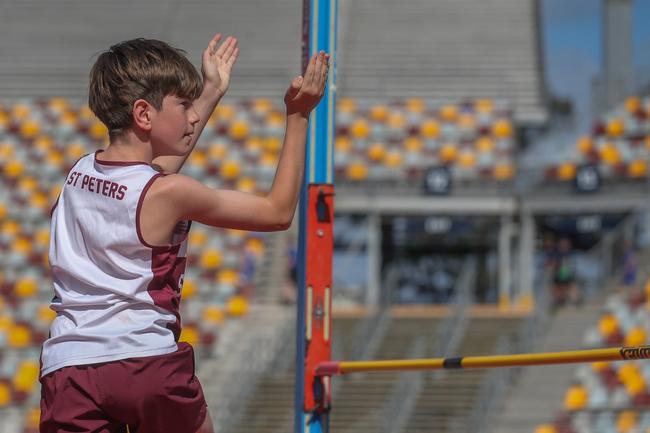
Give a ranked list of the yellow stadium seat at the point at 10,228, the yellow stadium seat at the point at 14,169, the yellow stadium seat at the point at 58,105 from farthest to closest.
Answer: the yellow stadium seat at the point at 58,105
the yellow stadium seat at the point at 14,169
the yellow stadium seat at the point at 10,228

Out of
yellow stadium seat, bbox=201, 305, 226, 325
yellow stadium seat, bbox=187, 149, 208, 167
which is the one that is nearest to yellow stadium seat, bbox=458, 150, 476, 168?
yellow stadium seat, bbox=187, 149, 208, 167

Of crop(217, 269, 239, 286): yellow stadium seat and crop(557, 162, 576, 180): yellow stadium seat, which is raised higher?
crop(557, 162, 576, 180): yellow stadium seat

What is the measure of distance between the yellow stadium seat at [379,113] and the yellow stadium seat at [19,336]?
6.19 metres

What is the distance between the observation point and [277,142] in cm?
1692

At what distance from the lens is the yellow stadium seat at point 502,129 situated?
1683 centimetres

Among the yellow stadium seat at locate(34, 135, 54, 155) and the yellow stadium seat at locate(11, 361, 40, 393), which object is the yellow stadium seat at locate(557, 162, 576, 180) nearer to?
the yellow stadium seat at locate(34, 135, 54, 155)

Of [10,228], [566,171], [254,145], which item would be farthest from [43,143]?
[566,171]

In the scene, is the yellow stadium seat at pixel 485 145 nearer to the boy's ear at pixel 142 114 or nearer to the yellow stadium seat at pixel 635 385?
the yellow stadium seat at pixel 635 385

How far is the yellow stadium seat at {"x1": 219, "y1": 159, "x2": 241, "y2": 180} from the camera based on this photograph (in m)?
16.2

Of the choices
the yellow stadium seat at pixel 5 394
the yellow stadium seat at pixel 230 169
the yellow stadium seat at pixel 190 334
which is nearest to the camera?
the yellow stadium seat at pixel 5 394

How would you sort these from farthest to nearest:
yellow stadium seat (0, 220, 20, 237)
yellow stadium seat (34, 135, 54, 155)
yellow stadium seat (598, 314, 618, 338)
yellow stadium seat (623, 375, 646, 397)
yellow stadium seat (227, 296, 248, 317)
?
yellow stadium seat (34, 135, 54, 155) < yellow stadium seat (0, 220, 20, 237) < yellow stadium seat (227, 296, 248, 317) < yellow stadium seat (598, 314, 618, 338) < yellow stadium seat (623, 375, 646, 397)

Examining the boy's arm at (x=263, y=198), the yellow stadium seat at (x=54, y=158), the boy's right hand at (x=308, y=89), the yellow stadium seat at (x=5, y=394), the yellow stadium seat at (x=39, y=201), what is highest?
the boy's right hand at (x=308, y=89)

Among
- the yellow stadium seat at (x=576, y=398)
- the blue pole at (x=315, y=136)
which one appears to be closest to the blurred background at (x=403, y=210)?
the yellow stadium seat at (x=576, y=398)

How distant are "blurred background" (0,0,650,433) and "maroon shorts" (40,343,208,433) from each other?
8.71m
